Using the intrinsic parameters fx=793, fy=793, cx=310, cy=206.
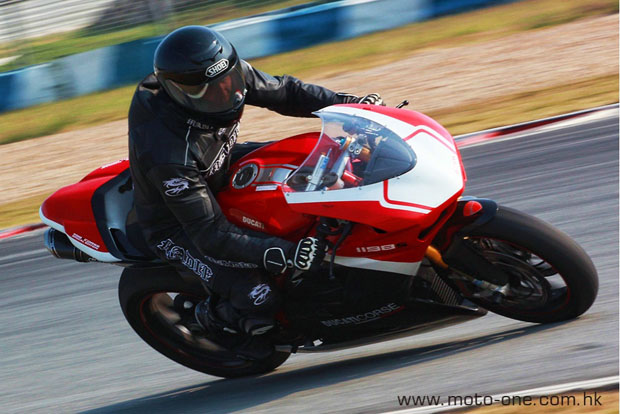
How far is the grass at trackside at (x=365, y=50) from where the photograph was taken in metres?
11.6

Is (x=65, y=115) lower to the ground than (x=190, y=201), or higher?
lower

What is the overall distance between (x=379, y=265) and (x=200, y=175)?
88 centimetres

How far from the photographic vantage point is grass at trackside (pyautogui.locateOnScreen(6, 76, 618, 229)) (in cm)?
768

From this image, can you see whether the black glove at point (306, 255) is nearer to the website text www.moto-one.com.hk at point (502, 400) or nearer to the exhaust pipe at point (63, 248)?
the website text www.moto-one.com.hk at point (502, 400)

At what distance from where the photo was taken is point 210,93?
11.1 ft

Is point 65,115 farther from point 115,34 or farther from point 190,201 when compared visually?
point 190,201

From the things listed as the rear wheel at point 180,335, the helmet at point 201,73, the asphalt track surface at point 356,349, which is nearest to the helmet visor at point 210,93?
the helmet at point 201,73

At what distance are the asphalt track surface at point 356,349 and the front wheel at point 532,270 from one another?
124mm

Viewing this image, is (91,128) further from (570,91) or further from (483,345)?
(483,345)

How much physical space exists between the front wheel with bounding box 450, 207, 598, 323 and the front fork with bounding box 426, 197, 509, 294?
21 mm

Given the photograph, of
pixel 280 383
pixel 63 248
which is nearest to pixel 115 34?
pixel 63 248

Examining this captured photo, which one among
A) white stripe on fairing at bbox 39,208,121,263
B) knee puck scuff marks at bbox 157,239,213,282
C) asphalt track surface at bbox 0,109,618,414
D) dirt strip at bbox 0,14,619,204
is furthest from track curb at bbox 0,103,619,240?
knee puck scuff marks at bbox 157,239,213,282

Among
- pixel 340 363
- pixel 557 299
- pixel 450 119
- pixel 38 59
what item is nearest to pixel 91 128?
pixel 38 59

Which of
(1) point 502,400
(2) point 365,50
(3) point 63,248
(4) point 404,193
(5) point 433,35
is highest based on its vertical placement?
(4) point 404,193
